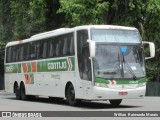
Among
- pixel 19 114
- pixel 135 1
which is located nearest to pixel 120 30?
pixel 19 114

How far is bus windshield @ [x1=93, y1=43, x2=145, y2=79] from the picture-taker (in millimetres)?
20484

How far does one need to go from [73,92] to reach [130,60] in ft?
10.3

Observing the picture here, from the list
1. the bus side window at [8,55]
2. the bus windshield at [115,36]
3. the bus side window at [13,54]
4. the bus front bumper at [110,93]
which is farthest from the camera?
the bus side window at [8,55]

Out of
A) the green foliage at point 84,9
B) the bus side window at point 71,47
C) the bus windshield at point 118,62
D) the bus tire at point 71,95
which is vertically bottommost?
the bus tire at point 71,95

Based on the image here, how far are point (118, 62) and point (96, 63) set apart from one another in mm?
904

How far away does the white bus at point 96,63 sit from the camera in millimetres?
20453

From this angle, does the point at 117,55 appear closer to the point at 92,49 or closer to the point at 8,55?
the point at 92,49

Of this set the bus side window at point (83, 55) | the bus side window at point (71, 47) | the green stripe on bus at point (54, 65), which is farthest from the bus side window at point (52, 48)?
the bus side window at point (83, 55)

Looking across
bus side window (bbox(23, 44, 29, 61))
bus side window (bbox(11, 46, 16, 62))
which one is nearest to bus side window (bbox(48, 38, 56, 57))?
bus side window (bbox(23, 44, 29, 61))

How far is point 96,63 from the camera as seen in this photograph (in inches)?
808

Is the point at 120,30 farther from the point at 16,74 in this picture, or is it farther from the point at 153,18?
the point at 153,18

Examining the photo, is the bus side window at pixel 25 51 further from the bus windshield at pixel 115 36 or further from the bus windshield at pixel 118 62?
the bus windshield at pixel 118 62

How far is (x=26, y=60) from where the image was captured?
2836 centimetres

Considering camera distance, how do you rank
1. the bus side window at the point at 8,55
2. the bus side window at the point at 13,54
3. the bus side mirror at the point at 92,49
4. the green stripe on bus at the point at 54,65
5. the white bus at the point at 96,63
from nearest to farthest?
1. the bus side mirror at the point at 92,49
2. the white bus at the point at 96,63
3. the green stripe on bus at the point at 54,65
4. the bus side window at the point at 13,54
5. the bus side window at the point at 8,55
